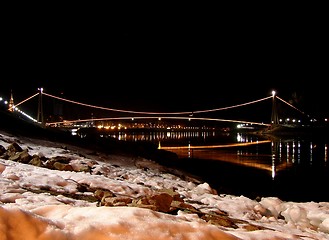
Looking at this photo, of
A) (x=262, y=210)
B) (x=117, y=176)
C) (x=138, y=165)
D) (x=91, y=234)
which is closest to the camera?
(x=91, y=234)

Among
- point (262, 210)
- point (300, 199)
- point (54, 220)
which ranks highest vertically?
point (54, 220)

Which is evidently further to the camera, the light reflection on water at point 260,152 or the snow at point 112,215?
the light reflection on water at point 260,152

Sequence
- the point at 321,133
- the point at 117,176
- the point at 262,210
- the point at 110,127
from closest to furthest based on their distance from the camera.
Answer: the point at 262,210
the point at 117,176
the point at 321,133
the point at 110,127

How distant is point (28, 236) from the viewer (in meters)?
2.49

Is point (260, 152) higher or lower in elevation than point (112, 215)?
lower

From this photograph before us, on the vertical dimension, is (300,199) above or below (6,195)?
below

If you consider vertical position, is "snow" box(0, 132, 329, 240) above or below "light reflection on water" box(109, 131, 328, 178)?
above

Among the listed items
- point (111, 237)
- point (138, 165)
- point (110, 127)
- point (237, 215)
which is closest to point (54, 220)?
point (111, 237)

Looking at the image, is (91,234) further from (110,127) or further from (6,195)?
(110,127)

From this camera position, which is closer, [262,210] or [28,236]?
[28,236]

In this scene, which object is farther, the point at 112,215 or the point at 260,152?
the point at 260,152

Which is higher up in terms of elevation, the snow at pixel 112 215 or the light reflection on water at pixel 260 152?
the snow at pixel 112 215

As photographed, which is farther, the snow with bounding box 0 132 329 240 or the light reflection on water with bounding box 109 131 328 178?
the light reflection on water with bounding box 109 131 328 178

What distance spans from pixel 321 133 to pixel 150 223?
7626 cm
